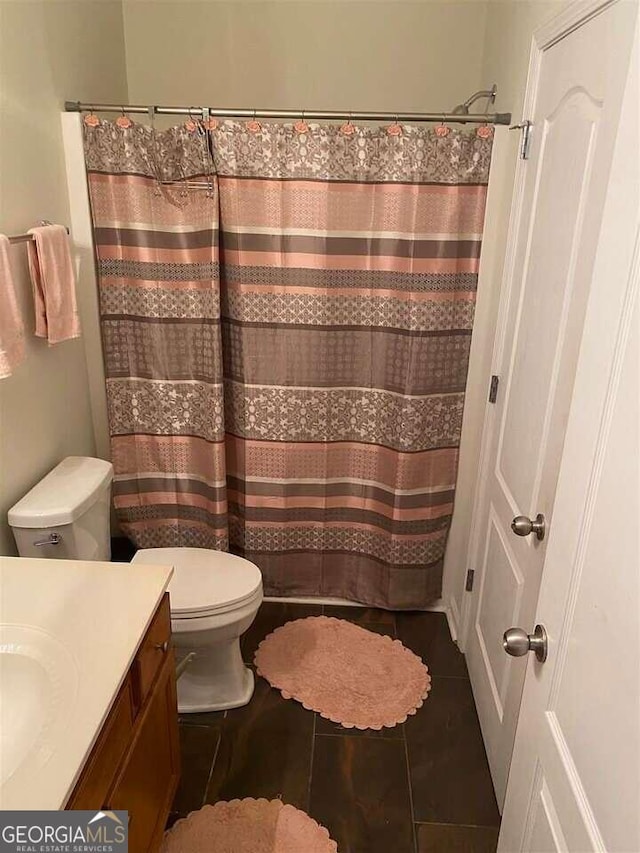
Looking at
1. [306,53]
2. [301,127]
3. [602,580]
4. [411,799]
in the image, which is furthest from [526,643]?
[306,53]

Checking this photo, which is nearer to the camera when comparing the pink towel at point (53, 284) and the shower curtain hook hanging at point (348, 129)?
the pink towel at point (53, 284)

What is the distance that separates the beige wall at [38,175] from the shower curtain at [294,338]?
0.54ft

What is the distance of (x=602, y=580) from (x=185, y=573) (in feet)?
5.08

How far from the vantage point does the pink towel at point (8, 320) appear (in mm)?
1657

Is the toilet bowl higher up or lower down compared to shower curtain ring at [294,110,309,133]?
lower down

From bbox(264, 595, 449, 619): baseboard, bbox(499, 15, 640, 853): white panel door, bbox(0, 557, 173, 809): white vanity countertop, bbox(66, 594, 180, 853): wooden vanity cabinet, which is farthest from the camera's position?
bbox(264, 595, 449, 619): baseboard

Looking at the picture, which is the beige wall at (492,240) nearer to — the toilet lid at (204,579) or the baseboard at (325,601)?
the baseboard at (325,601)

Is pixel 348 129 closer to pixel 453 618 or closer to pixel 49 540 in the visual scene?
pixel 49 540

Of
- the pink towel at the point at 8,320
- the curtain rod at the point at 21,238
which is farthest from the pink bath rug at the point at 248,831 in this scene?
the curtain rod at the point at 21,238

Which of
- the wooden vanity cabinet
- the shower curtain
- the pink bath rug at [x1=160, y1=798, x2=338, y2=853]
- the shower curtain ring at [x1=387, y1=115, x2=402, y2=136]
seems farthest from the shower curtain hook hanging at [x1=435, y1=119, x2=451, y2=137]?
the pink bath rug at [x1=160, y1=798, x2=338, y2=853]

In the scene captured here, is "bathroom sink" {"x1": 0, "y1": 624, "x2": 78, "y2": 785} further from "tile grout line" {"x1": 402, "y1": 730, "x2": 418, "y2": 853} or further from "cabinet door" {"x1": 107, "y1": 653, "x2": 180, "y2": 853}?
"tile grout line" {"x1": 402, "y1": 730, "x2": 418, "y2": 853}

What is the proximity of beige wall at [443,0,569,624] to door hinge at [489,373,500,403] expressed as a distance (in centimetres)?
10

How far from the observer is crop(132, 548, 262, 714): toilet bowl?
6.45 ft

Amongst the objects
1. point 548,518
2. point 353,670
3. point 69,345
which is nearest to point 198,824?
point 353,670
